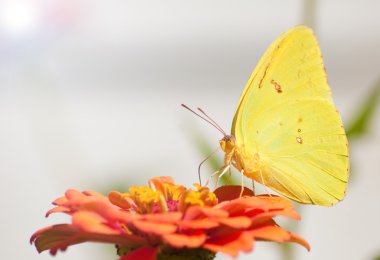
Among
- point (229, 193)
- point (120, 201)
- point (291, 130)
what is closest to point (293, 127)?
point (291, 130)

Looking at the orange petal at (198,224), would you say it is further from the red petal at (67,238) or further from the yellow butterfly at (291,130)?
the yellow butterfly at (291,130)

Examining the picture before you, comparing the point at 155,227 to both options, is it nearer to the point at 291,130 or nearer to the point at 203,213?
the point at 203,213

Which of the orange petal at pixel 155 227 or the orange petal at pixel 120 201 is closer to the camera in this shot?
the orange petal at pixel 155 227

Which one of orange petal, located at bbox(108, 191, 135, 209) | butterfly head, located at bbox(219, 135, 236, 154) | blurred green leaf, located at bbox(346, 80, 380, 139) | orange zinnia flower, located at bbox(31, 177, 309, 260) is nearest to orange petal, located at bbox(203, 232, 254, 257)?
orange zinnia flower, located at bbox(31, 177, 309, 260)

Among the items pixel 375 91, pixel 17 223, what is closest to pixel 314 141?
pixel 375 91

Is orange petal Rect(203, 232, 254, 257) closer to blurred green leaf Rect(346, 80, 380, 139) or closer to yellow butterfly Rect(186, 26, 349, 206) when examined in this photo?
yellow butterfly Rect(186, 26, 349, 206)

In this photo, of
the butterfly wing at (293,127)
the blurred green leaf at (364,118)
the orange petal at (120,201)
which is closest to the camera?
the orange petal at (120,201)

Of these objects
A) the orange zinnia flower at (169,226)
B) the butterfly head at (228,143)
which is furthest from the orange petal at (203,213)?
the butterfly head at (228,143)
